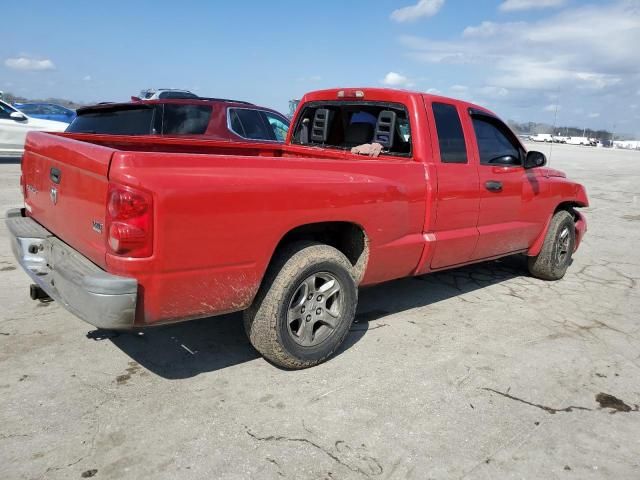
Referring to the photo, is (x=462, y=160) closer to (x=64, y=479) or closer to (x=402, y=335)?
(x=402, y=335)

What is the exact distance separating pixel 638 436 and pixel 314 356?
1911 mm

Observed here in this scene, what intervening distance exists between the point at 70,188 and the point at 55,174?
282 mm

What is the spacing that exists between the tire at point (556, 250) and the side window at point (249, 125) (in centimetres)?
466

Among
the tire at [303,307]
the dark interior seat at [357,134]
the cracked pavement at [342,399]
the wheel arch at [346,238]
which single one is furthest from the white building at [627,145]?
the tire at [303,307]

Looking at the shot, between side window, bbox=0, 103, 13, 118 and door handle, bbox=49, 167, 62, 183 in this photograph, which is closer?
door handle, bbox=49, 167, 62, 183

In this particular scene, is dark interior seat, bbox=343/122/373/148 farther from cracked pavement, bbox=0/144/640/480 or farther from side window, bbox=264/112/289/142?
side window, bbox=264/112/289/142

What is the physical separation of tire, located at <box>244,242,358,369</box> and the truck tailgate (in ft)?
3.26

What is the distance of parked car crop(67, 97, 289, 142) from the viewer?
24.2 feet

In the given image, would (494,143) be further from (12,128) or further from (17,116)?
(12,128)

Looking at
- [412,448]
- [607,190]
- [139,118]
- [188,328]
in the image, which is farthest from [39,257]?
[607,190]

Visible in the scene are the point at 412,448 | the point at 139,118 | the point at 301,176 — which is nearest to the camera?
the point at 412,448

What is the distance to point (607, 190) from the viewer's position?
15.3m

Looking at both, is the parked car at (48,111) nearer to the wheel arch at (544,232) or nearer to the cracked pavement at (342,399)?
the cracked pavement at (342,399)

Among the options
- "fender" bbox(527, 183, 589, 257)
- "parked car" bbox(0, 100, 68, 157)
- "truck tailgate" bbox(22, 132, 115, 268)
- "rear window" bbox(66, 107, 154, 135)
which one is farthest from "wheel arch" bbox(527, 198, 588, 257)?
"parked car" bbox(0, 100, 68, 157)
